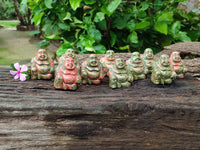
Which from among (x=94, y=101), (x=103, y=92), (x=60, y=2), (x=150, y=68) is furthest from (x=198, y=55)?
(x=60, y=2)

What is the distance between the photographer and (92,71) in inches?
71.7

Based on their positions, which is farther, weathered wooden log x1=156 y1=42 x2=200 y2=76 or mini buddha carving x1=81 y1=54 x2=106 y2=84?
weathered wooden log x1=156 y1=42 x2=200 y2=76

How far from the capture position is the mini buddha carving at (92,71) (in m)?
1.79

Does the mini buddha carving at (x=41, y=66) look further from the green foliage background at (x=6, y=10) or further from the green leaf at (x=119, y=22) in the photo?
the green foliage background at (x=6, y=10)

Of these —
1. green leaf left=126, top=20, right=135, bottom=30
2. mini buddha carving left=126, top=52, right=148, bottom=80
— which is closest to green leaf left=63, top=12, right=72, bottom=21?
green leaf left=126, top=20, right=135, bottom=30

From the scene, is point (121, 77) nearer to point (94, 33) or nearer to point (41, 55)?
point (41, 55)

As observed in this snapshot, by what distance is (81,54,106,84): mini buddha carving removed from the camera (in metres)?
1.79

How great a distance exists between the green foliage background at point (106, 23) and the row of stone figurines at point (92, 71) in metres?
1.10

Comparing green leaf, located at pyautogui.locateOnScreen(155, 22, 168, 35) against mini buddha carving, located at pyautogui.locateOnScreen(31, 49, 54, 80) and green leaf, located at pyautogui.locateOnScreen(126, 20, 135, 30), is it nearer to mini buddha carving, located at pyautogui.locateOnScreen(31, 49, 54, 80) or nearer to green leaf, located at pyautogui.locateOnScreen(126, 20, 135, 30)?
green leaf, located at pyautogui.locateOnScreen(126, 20, 135, 30)

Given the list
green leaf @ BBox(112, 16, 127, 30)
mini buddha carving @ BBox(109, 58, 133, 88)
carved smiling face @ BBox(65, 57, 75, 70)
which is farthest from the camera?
green leaf @ BBox(112, 16, 127, 30)

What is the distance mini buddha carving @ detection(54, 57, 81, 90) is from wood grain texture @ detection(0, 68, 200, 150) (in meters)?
0.10

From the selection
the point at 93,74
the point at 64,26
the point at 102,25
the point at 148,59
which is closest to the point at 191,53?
the point at 148,59

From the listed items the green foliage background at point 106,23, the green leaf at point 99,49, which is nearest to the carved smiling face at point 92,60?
the green foliage background at point 106,23

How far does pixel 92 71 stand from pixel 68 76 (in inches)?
10.2
